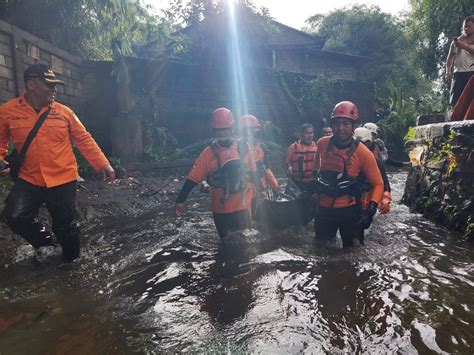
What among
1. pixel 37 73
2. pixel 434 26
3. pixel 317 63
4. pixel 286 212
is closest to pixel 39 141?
pixel 37 73

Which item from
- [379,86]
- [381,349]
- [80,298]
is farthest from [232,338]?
[379,86]

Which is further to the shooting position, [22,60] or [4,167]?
[22,60]

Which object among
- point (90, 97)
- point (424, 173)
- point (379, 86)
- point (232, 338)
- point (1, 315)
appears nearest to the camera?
point (232, 338)

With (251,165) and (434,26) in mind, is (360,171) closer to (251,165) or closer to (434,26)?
(251,165)

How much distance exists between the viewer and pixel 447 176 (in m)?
5.66

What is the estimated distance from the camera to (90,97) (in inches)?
466

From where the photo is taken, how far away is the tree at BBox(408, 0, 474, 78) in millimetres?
16388

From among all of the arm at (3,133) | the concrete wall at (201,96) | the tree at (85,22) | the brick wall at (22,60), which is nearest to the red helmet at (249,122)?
the arm at (3,133)

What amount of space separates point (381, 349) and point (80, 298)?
255cm

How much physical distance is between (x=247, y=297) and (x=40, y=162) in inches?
99.7

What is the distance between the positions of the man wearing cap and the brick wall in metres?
4.51

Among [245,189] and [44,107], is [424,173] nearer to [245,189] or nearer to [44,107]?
[245,189]

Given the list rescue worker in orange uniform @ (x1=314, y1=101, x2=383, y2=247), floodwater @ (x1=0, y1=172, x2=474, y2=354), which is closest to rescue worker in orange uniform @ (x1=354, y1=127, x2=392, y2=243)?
rescue worker in orange uniform @ (x1=314, y1=101, x2=383, y2=247)

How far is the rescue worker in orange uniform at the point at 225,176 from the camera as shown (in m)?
4.56
